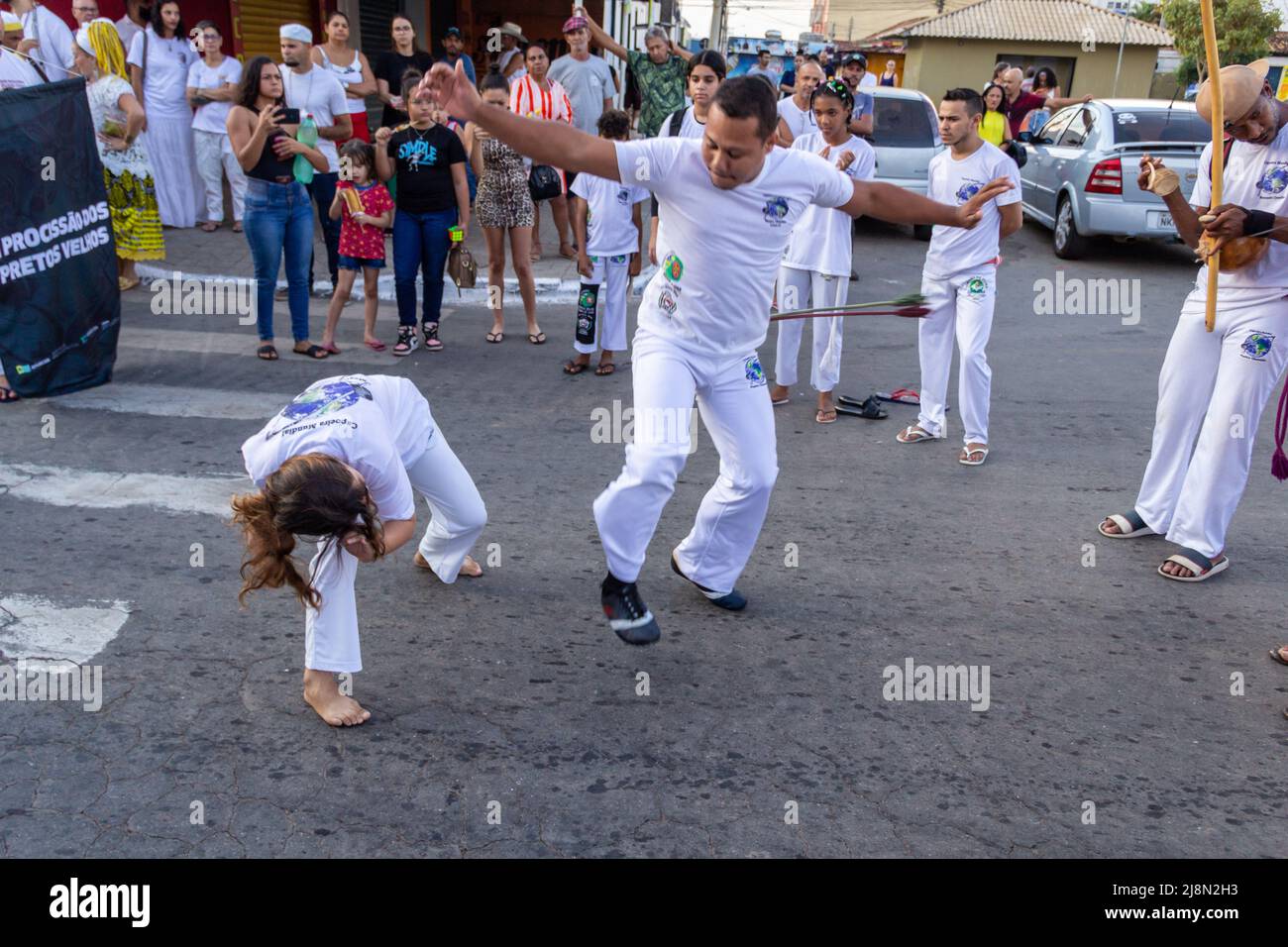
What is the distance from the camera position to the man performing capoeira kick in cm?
385

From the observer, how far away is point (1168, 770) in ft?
11.7

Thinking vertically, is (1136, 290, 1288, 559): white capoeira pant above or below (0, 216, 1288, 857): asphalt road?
above

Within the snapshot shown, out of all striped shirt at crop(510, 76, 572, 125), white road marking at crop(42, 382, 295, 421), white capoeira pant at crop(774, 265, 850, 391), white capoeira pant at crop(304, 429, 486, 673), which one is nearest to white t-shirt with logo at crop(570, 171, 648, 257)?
white capoeira pant at crop(774, 265, 850, 391)

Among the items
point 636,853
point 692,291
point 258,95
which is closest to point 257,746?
point 636,853

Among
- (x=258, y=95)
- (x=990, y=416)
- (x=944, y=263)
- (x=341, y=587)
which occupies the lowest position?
(x=990, y=416)

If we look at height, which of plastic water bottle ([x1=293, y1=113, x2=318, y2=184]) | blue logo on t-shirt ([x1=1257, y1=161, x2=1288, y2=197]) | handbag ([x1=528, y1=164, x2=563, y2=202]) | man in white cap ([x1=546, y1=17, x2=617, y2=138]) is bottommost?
handbag ([x1=528, y1=164, x2=563, y2=202])

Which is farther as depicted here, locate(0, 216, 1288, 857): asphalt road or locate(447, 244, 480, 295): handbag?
locate(447, 244, 480, 295): handbag

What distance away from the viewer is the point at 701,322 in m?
4.16

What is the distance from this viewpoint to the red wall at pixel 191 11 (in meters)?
11.7

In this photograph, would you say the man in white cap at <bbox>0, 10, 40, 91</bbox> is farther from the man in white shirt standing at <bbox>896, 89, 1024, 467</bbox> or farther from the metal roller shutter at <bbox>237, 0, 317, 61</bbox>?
the metal roller shutter at <bbox>237, 0, 317, 61</bbox>

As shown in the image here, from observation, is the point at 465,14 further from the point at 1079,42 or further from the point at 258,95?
the point at 1079,42

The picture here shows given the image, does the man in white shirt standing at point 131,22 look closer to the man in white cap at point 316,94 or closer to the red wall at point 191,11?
the red wall at point 191,11

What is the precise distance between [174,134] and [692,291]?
30.2 ft

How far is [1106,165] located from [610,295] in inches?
278
